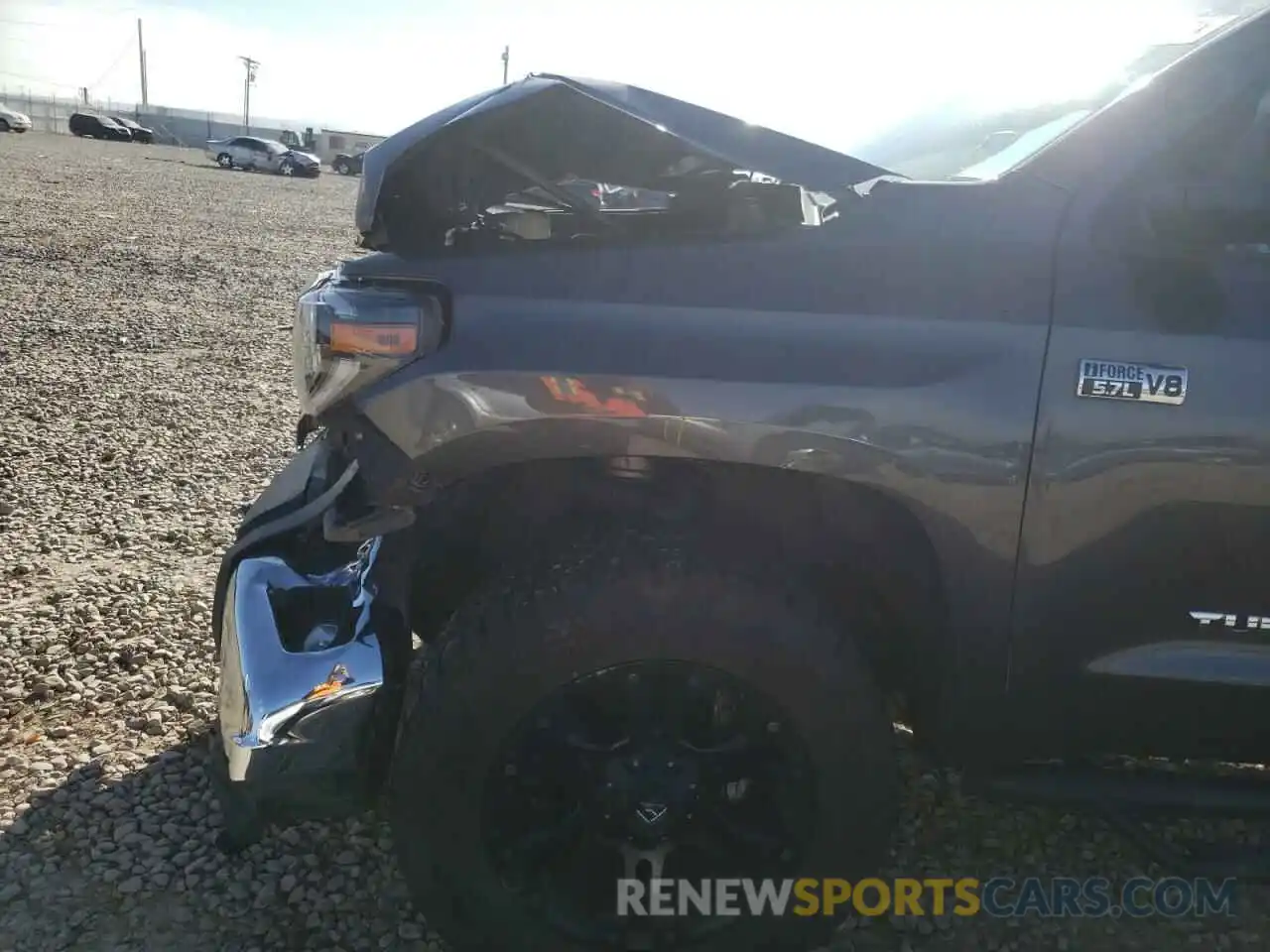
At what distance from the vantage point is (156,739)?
2990mm

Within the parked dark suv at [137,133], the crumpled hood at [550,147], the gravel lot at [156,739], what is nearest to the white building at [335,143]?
the parked dark suv at [137,133]

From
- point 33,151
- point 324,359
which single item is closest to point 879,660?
point 324,359

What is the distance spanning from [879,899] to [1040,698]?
0.80 m

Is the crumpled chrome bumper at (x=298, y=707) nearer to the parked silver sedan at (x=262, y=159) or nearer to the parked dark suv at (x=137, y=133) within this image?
the parked silver sedan at (x=262, y=159)

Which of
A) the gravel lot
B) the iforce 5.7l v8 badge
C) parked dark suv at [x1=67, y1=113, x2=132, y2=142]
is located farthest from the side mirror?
parked dark suv at [x1=67, y1=113, x2=132, y2=142]

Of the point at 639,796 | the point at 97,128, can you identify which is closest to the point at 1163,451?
the point at 639,796

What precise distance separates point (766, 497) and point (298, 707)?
3.40 feet

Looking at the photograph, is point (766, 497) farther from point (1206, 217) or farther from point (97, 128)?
point (97, 128)

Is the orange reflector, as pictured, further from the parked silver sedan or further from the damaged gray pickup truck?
the parked silver sedan

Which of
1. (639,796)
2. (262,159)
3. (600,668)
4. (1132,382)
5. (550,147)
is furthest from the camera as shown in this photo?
(262,159)

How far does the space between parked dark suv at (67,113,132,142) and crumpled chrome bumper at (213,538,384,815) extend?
53080 millimetres

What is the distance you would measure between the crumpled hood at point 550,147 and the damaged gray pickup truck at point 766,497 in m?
0.01

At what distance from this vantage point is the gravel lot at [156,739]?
2398 mm

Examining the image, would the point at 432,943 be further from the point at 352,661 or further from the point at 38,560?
the point at 38,560
